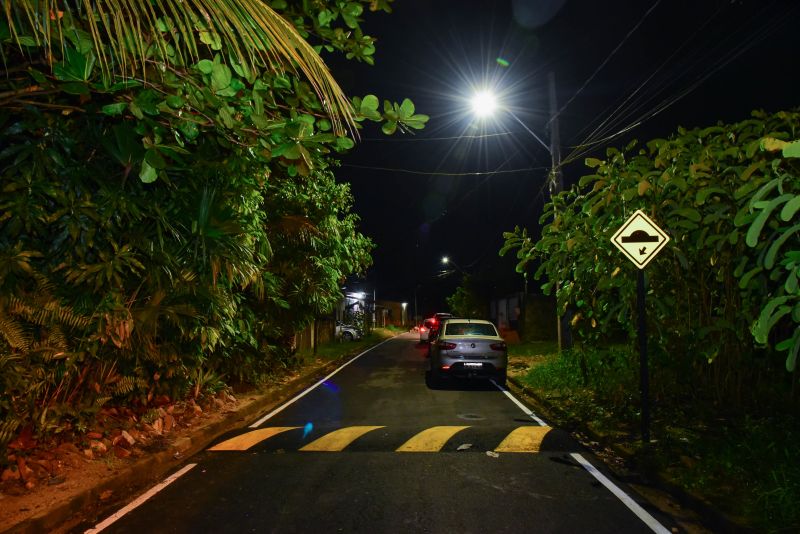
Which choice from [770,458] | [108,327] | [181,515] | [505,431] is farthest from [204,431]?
[770,458]

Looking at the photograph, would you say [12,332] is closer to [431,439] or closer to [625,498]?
[431,439]

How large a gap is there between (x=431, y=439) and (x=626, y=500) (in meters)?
2.74

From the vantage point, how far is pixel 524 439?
677 centimetres

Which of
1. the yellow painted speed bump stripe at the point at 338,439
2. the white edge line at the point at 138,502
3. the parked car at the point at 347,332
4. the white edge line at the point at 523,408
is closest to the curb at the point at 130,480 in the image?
the white edge line at the point at 138,502

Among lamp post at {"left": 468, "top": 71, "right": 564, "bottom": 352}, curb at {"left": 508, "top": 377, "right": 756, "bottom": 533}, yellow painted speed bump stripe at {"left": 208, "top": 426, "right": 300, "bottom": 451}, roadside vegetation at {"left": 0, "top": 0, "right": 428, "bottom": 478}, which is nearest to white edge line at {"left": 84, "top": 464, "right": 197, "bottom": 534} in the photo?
yellow painted speed bump stripe at {"left": 208, "top": 426, "right": 300, "bottom": 451}

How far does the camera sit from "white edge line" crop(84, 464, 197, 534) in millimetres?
4052

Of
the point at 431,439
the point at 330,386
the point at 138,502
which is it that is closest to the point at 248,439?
the point at 138,502

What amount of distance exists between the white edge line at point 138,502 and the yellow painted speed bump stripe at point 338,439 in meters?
1.47

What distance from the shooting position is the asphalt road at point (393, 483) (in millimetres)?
4059

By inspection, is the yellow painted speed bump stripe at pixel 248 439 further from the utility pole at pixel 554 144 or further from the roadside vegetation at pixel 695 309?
the utility pole at pixel 554 144

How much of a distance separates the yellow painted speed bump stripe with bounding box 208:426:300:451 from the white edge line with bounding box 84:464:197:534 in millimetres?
780

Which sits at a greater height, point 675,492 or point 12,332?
point 12,332

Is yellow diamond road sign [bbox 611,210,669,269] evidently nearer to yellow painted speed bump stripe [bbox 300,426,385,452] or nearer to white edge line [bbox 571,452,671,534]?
white edge line [bbox 571,452,671,534]

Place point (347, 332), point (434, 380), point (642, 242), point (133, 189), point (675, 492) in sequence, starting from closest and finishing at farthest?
point (675, 492) < point (133, 189) < point (642, 242) < point (434, 380) < point (347, 332)
